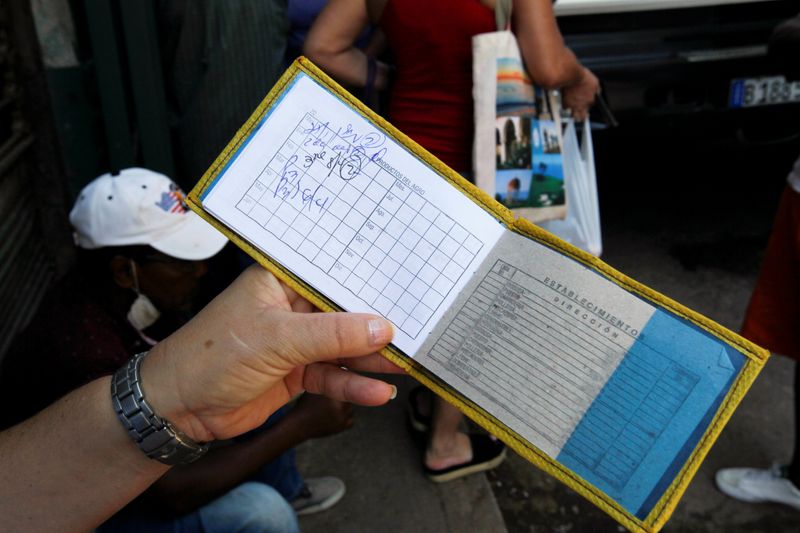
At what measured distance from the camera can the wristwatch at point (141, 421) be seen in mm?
1102

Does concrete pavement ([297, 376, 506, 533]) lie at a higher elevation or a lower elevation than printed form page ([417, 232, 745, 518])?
lower

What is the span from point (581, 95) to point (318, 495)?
162cm

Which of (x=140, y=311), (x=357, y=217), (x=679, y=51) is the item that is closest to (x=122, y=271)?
(x=140, y=311)

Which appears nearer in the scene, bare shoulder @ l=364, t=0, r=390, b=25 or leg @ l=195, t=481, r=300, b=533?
leg @ l=195, t=481, r=300, b=533

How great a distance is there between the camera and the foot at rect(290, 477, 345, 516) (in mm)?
2299

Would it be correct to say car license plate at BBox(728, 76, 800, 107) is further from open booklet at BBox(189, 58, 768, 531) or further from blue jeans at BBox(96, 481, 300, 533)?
blue jeans at BBox(96, 481, 300, 533)

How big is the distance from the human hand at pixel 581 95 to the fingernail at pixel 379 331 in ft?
4.95

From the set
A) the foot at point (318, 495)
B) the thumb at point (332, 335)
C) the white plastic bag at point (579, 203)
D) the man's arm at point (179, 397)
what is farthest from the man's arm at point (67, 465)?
the white plastic bag at point (579, 203)

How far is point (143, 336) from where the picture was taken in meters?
1.82

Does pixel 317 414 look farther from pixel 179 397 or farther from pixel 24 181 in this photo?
pixel 24 181

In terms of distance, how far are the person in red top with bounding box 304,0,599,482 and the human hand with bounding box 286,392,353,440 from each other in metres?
0.61

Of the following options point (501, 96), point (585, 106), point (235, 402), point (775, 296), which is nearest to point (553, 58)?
point (501, 96)

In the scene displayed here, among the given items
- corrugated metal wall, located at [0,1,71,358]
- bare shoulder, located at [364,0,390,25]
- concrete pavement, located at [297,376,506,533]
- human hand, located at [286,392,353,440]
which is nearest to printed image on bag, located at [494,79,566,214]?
bare shoulder, located at [364,0,390,25]

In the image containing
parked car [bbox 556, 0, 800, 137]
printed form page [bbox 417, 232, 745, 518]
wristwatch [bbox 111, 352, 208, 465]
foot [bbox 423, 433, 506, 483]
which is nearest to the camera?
printed form page [bbox 417, 232, 745, 518]
